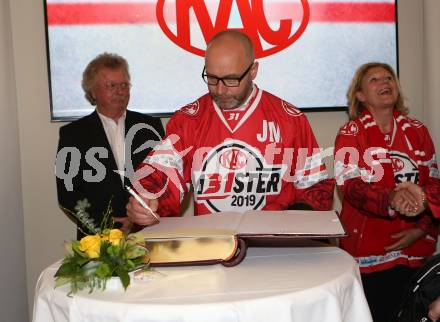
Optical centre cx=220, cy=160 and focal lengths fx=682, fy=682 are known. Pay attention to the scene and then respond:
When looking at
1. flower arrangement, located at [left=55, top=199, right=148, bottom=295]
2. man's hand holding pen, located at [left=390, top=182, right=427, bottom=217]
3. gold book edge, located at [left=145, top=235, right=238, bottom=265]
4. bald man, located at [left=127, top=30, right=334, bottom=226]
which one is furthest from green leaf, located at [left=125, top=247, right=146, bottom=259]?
man's hand holding pen, located at [left=390, top=182, right=427, bottom=217]

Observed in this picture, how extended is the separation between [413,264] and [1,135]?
2.37 meters

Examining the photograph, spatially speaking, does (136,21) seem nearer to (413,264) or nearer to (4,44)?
A: (4,44)

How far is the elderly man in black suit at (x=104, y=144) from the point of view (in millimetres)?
3871

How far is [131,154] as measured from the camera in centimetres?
396

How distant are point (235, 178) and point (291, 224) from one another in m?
0.83

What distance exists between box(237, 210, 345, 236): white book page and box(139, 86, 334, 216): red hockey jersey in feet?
1.65

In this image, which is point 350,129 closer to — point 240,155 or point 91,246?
point 240,155

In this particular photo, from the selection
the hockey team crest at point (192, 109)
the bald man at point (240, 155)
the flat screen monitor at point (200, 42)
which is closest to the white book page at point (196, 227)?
the bald man at point (240, 155)

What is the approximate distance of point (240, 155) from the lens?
3.09 metres

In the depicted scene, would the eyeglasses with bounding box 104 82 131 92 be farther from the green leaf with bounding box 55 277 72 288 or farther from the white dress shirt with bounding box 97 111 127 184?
the green leaf with bounding box 55 277 72 288

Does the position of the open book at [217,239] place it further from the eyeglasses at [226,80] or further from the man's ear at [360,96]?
the man's ear at [360,96]

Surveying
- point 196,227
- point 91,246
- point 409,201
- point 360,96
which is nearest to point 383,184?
point 409,201

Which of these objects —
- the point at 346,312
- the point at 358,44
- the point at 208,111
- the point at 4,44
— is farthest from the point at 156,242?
the point at 358,44

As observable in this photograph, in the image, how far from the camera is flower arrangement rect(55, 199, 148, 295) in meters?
2.00
